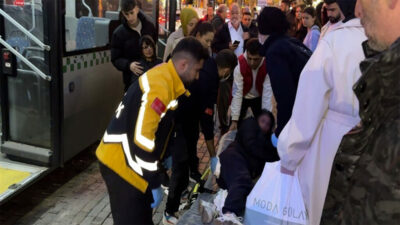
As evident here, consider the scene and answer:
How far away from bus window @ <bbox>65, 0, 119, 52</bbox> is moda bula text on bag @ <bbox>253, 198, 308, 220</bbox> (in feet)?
8.18

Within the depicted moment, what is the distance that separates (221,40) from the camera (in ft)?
21.0

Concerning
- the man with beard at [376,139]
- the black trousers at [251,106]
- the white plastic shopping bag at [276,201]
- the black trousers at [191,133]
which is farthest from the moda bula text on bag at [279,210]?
the black trousers at [251,106]

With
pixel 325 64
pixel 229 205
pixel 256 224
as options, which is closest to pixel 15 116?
pixel 229 205

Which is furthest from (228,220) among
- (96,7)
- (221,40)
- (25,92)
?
(221,40)

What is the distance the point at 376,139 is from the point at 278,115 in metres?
2.17

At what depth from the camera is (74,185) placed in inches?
169

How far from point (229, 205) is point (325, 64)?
152cm

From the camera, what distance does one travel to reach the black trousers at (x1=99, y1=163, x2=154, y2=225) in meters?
2.44

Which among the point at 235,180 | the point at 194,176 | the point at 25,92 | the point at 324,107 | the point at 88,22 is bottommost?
the point at 194,176

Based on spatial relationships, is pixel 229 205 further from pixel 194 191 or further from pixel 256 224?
pixel 194 191

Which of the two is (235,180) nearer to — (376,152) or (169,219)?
(169,219)

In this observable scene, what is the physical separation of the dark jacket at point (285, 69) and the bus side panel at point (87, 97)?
6.95ft

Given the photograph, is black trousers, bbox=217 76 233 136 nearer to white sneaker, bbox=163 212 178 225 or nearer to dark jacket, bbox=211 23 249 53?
dark jacket, bbox=211 23 249 53

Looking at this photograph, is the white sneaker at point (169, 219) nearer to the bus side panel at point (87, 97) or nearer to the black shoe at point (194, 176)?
the black shoe at point (194, 176)
